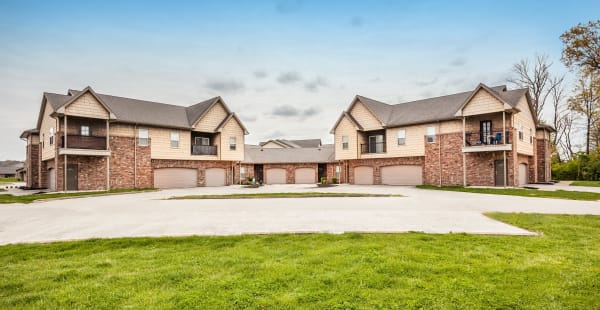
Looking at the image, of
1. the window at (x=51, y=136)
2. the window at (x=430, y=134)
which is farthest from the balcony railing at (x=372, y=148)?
the window at (x=51, y=136)

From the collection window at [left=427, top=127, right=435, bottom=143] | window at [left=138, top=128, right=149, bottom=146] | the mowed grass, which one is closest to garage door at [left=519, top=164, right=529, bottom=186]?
window at [left=427, top=127, right=435, bottom=143]

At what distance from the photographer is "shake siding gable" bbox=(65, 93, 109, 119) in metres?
23.8

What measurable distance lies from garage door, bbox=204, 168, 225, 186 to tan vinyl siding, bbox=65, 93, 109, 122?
10315mm

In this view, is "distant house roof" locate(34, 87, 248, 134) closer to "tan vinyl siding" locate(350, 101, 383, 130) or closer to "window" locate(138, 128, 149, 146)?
"window" locate(138, 128, 149, 146)

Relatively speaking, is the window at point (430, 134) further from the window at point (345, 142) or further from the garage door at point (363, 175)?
the window at point (345, 142)

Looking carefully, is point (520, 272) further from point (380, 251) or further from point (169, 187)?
point (169, 187)

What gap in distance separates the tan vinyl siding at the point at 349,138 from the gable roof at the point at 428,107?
668 mm

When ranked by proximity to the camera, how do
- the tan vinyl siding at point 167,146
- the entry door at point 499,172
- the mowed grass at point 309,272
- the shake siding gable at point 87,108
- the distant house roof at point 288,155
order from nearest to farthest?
the mowed grass at point 309,272 < the shake siding gable at point 87,108 < the entry door at point 499,172 < the tan vinyl siding at point 167,146 < the distant house roof at point 288,155

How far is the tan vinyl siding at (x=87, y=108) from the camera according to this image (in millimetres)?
23781

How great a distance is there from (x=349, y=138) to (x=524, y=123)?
15.1m

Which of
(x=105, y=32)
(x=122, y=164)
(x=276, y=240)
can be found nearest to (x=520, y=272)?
(x=276, y=240)

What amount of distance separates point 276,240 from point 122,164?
24.1 m

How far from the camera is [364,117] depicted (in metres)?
32.2

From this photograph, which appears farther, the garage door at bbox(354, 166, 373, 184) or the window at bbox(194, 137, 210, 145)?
the window at bbox(194, 137, 210, 145)
